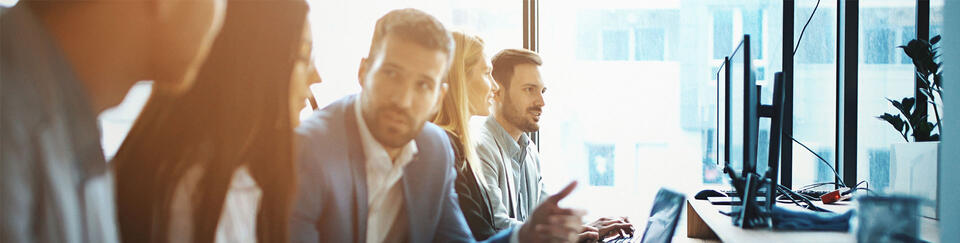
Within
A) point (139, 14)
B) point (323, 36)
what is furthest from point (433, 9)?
point (139, 14)

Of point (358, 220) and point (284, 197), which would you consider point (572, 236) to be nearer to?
point (358, 220)

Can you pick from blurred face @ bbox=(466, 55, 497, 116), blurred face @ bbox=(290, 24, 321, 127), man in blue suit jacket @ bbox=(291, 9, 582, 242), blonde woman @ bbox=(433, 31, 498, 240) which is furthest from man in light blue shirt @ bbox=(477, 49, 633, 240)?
blurred face @ bbox=(290, 24, 321, 127)

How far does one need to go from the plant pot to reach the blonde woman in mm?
1148

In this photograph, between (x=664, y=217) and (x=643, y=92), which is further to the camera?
(x=643, y=92)

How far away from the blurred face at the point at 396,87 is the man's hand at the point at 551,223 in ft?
1.18

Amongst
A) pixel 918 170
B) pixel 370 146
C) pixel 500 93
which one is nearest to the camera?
pixel 370 146

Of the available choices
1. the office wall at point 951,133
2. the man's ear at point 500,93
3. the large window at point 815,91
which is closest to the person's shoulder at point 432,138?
the man's ear at point 500,93

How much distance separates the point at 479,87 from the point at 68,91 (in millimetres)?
1074

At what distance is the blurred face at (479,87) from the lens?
1.63 m

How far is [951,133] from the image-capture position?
119 centimetres

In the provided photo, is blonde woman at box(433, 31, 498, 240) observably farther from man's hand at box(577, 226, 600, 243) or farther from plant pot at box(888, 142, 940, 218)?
plant pot at box(888, 142, 940, 218)

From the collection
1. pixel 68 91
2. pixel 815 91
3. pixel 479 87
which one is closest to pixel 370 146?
pixel 68 91

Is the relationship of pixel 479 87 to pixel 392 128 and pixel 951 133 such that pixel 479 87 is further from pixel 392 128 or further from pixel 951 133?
pixel 951 133

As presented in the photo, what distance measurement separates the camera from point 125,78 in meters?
0.82
